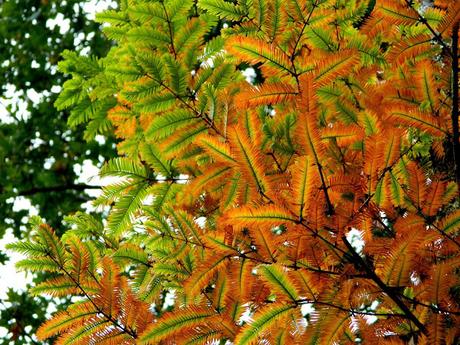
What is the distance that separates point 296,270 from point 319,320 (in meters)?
0.14

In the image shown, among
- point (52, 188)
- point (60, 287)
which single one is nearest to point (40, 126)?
point (52, 188)

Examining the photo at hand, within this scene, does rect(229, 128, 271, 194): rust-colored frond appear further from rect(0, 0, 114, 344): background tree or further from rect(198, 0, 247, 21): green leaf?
rect(0, 0, 114, 344): background tree

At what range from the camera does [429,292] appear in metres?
1.24

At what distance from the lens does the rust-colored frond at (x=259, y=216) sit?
1.08 meters

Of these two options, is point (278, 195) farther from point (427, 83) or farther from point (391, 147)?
point (427, 83)

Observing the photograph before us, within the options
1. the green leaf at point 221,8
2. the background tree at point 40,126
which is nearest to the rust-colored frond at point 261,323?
the green leaf at point 221,8

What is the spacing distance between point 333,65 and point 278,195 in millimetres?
395

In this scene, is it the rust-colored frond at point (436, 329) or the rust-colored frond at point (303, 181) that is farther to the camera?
the rust-colored frond at point (436, 329)

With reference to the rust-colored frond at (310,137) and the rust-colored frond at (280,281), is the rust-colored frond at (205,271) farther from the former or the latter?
the rust-colored frond at (310,137)

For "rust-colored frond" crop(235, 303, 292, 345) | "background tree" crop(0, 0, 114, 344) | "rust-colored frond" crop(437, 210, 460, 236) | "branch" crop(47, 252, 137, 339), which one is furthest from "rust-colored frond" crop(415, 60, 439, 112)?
"background tree" crop(0, 0, 114, 344)

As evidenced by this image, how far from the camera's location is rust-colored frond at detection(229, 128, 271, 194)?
1128mm

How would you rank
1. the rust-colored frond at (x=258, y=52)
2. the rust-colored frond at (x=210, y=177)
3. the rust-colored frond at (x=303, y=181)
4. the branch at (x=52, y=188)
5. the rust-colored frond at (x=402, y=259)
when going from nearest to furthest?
the rust-colored frond at (x=303, y=181)
the rust-colored frond at (x=402, y=259)
the rust-colored frond at (x=258, y=52)
the rust-colored frond at (x=210, y=177)
the branch at (x=52, y=188)

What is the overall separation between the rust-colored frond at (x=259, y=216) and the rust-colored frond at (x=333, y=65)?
42cm

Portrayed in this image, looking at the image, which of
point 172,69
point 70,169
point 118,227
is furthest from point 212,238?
point 70,169
